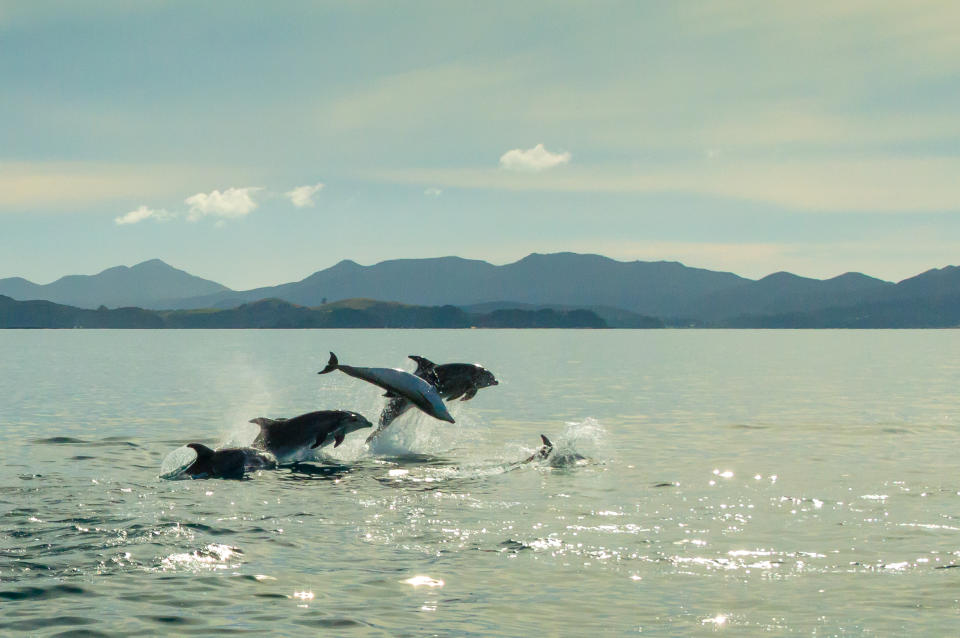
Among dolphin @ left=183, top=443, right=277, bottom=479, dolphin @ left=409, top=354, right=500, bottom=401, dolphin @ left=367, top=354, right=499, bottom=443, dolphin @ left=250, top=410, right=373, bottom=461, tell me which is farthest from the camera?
dolphin @ left=409, top=354, right=500, bottom=401

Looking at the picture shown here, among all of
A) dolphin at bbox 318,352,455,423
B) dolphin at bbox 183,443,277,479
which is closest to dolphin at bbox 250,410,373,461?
dolphin at bbox 183,443,277,479

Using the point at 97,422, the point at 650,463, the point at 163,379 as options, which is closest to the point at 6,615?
the point at 650,463

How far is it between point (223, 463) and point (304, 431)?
126 inches

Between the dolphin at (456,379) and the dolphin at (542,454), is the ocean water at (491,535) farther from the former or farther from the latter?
the dolphin at (456,379)

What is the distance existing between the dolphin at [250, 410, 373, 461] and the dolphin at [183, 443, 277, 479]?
1.17m

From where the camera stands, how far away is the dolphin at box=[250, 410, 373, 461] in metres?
27.8

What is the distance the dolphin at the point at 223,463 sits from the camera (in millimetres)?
24844

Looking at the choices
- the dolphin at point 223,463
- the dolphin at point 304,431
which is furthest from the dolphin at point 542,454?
the dolphin at point 223,463

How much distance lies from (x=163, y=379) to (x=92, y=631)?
72266 millimetres

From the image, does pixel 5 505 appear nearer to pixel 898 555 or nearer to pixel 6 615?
pixel 6 615

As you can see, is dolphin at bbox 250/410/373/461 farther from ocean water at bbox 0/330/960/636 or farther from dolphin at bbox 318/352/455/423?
dolphin at bbox 318/352/455/423

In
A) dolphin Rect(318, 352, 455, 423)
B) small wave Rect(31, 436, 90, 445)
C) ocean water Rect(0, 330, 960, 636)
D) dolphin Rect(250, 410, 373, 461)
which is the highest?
dolphin Rect(318, 352, 455, 423)

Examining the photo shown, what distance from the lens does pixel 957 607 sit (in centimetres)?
1348

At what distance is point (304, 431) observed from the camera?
2798cm
